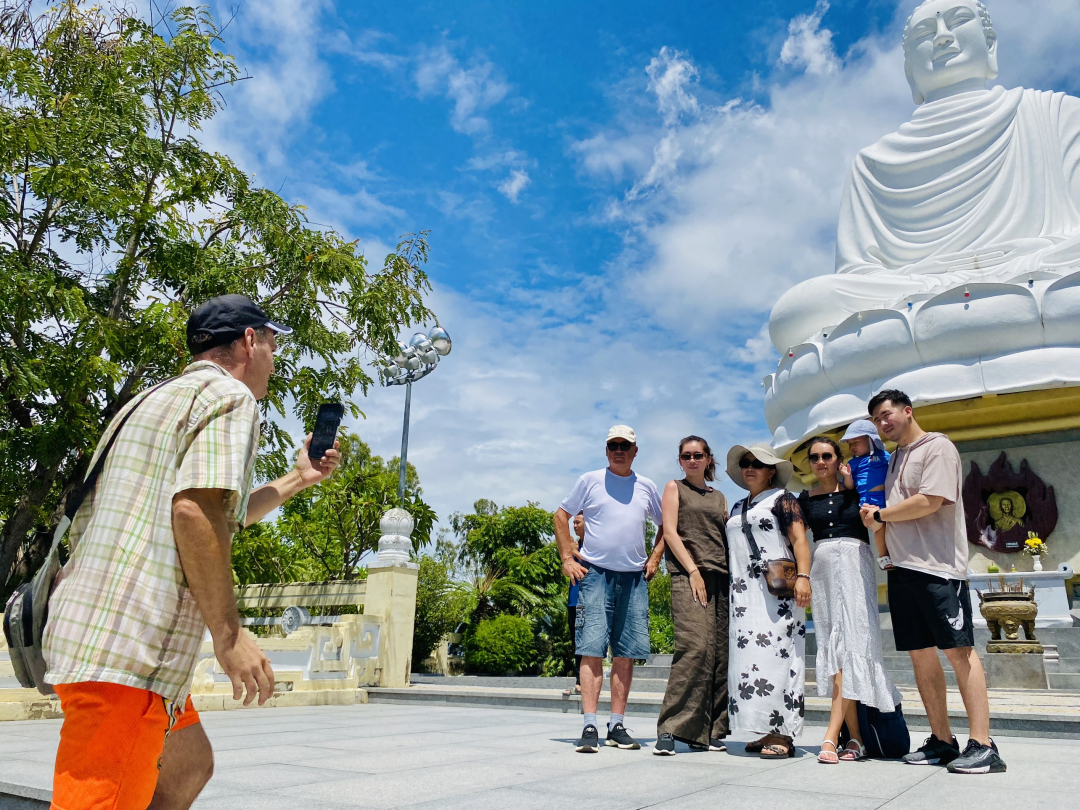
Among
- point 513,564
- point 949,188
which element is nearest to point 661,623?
point 513,564

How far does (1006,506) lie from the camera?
12.0m

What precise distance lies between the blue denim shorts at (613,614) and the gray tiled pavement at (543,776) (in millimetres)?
536

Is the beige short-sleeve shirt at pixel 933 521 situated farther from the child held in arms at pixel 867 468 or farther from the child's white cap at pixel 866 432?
the child's white cap at pixel 866 432

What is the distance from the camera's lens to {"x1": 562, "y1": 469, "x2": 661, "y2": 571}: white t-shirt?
4.43 meters

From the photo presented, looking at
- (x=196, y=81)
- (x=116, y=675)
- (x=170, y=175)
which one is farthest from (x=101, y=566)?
(x=196, y=81)

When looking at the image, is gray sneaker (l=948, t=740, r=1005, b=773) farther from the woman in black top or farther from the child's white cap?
the child's white cap

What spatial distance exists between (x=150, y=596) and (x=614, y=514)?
317cm

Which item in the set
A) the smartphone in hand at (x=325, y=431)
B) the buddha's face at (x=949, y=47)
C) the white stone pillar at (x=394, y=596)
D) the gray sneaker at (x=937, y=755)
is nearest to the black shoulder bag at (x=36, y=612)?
the smartphone in hand at (x=325, y=431)

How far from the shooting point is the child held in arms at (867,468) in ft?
13.2

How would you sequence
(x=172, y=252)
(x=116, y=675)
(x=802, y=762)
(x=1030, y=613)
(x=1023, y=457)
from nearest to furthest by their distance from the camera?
(x=116, y=675) < (x=802, y=762) < (x=1030, y=613) < (x=172, y=252) < (x=1023, y=457)

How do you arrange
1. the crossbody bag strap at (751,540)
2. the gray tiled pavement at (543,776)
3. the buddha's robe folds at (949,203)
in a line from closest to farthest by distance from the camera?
1. the gray tiled pavement at (543,776)
2. the crossbody bag strap at (751,540)
3. the buddha's robe folds at (949,203)

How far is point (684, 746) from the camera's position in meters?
4.32

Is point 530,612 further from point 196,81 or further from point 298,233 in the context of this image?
point 196,81

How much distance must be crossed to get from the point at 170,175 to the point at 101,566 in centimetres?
Answer: 939
